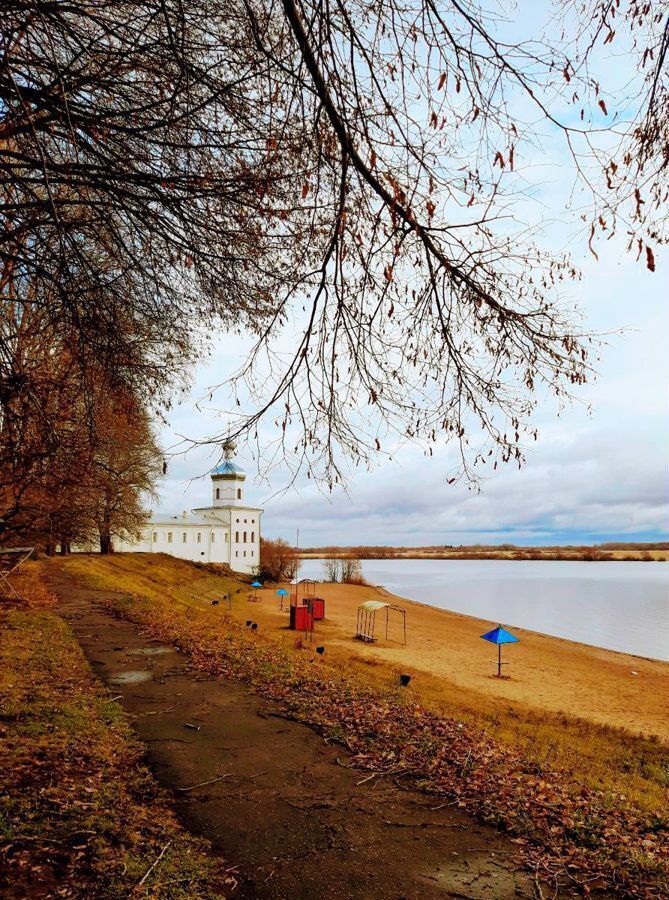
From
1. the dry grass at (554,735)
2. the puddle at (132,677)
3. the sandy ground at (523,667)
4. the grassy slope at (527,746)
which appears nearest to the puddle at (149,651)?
the grassy slope at (527,746)

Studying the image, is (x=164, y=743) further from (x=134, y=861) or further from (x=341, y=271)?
(x=341, y=271)

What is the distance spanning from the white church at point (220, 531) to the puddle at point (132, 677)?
55769mm

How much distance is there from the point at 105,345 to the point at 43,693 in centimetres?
464

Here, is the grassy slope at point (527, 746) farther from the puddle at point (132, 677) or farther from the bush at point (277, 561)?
the bush at point (277, 561)

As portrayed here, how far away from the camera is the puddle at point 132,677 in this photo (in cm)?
861

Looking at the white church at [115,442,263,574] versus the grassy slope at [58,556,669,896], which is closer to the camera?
the grassy slope at [58,556,669,896]

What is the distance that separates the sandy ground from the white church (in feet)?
91.1

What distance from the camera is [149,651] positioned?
432 inches

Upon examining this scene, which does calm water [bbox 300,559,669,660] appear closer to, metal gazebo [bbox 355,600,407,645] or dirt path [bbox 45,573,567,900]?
metal gazebo [bbox 355,600,407,645]

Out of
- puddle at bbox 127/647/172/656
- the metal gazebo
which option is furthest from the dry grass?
puddle at bbox 127/647/172/656

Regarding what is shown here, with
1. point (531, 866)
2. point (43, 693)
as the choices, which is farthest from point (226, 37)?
point (43, 693)

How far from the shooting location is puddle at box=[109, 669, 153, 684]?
861 centimetres

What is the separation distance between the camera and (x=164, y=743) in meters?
6.15

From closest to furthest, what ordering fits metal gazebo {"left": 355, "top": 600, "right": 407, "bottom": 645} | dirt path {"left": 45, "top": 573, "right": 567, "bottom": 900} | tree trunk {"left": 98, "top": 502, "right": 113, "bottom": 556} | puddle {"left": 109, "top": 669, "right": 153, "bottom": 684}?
1. dirt path {"left": 45, "top": 573, "right": 567, "bottom": 900}
2. puddle {"left": 109, "top": 669, "right": 153, "bottom": 684}
3. metal gazebo {"left": 355, "top": 600, "right": 407, "bottom": 645}
4. tree trunk {"left": 98, "top": 502, "right": 113, "bottom": 556}
